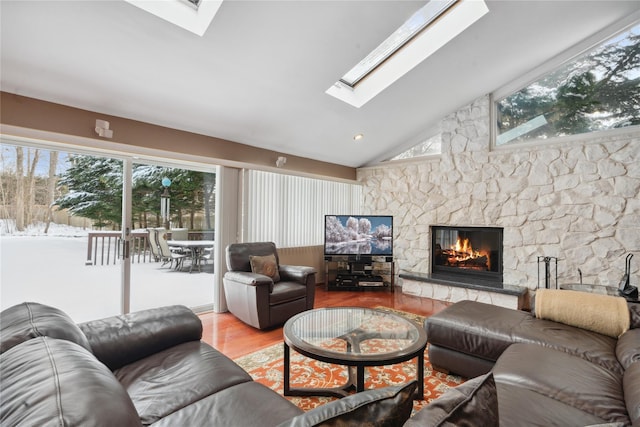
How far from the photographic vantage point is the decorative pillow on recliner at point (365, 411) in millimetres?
678

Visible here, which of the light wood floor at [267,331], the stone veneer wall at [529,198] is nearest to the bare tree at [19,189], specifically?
the light wood floor at [267,331]

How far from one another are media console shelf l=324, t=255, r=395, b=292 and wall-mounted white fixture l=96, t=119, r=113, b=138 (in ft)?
11.0

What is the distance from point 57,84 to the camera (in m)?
2.47

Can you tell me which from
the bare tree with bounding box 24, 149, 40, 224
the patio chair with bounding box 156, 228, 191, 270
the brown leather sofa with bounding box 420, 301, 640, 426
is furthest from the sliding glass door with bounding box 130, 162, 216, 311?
the brown leather sofa with bounding box 420, 301, 640, 426

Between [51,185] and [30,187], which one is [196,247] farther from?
[30,187]

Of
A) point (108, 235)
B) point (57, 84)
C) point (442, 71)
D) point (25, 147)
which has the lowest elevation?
point (108, 235)

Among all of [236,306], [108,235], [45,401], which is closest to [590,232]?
[236,306]

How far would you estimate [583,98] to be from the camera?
147 inches

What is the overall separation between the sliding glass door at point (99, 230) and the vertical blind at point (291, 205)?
558 mm

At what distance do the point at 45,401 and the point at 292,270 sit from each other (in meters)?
3.17

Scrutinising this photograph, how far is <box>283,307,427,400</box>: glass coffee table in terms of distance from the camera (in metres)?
1.75

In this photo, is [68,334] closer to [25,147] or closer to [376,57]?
[25,147]

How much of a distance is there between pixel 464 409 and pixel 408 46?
359 cm

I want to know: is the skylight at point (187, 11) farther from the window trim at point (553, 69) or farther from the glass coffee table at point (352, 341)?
the window trim at point (553, 69)
